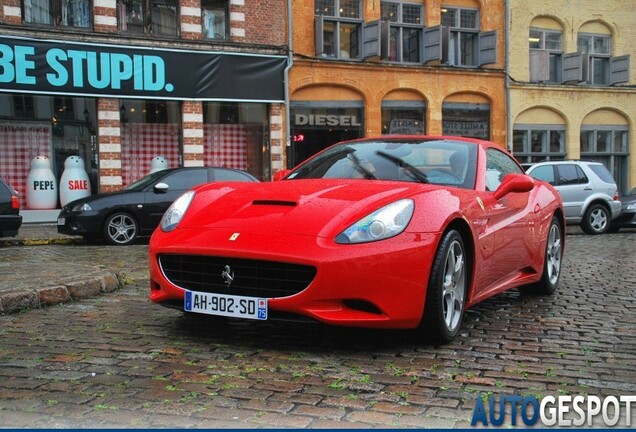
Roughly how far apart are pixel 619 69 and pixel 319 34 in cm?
1230

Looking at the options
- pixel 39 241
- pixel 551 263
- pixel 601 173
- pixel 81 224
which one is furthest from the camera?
pixel 601 173

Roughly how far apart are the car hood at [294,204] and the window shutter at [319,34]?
16.9 meters

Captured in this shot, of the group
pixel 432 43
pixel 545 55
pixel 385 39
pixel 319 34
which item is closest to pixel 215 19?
pixel 319 34

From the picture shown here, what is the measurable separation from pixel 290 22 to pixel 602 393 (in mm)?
18793

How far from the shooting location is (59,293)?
Result: 19.7 feet

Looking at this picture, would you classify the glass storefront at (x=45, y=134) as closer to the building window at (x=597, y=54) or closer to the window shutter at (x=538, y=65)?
the window shutter at (x=538, y=65)

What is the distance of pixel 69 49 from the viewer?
1795 cm

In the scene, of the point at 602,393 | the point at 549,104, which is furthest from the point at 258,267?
the point at 549,104

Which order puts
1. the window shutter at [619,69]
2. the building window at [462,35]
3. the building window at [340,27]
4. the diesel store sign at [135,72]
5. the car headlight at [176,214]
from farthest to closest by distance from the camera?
the window shutter at [619,69] → the building window at [462,35] → the building window at [340,27] → the diesel store sign at [135,72] → the car headlight at [176,214]

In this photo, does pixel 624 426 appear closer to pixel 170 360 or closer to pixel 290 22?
pixel 170 360

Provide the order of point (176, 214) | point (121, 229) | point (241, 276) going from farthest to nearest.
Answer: point (121, 229), point (176, 214), point (241, 276)

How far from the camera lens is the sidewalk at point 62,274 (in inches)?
227

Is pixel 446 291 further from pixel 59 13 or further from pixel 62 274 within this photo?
pixel 59 13

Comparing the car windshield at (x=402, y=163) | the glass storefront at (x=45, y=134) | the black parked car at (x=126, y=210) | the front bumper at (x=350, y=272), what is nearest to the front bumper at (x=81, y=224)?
the black parked car at (x=126, y=210)
